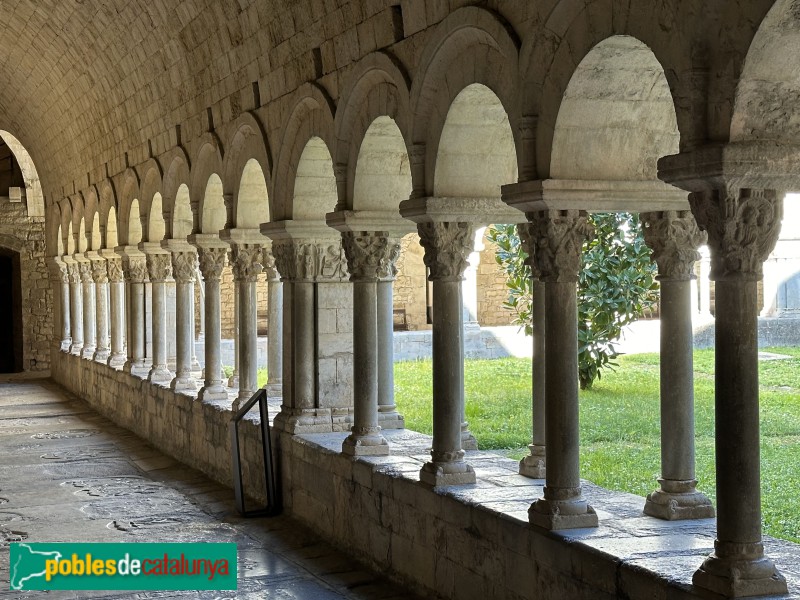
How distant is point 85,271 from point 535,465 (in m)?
12.8

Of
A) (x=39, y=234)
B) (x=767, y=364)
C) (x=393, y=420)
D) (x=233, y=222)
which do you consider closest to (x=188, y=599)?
(x=393, y=420)

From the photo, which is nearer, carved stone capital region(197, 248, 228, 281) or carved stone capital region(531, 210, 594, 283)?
carved stone capital region(531, 210, 594, 283)

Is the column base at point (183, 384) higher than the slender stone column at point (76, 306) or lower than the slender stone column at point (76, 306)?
lower

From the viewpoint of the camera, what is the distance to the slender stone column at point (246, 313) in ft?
32.8

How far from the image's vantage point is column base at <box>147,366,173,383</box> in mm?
12827

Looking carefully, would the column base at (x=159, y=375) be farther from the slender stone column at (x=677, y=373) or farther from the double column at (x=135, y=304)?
the slender stone column at (x=677, y=373)

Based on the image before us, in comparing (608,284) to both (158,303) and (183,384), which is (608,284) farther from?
(158,303)

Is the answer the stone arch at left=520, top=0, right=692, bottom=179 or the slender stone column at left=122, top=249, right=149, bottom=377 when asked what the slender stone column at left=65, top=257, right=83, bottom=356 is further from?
the stone arch at left=520, top=0, right=692, bottom=179

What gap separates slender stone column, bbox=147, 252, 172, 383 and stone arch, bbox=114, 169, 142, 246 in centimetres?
92

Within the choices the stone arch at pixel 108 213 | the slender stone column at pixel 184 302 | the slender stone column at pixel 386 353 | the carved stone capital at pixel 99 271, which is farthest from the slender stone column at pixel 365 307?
the carved stone capital at pixel 99 271

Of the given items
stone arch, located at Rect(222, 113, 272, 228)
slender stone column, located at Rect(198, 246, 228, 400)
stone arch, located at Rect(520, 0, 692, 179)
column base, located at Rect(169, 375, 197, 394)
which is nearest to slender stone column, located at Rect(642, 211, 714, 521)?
stone arch, located at Rect(520, 0, 692, 179)

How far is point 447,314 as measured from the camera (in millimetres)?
6445

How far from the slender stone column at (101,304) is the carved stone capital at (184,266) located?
486 cm

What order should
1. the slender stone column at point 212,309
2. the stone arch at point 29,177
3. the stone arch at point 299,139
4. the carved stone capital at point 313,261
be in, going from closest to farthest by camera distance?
1. the stone arch at point 299,139
2. the carved stone capital at point 313,261
3. the slender stone column at point 212,309
4. the stone arch at point 29,177
